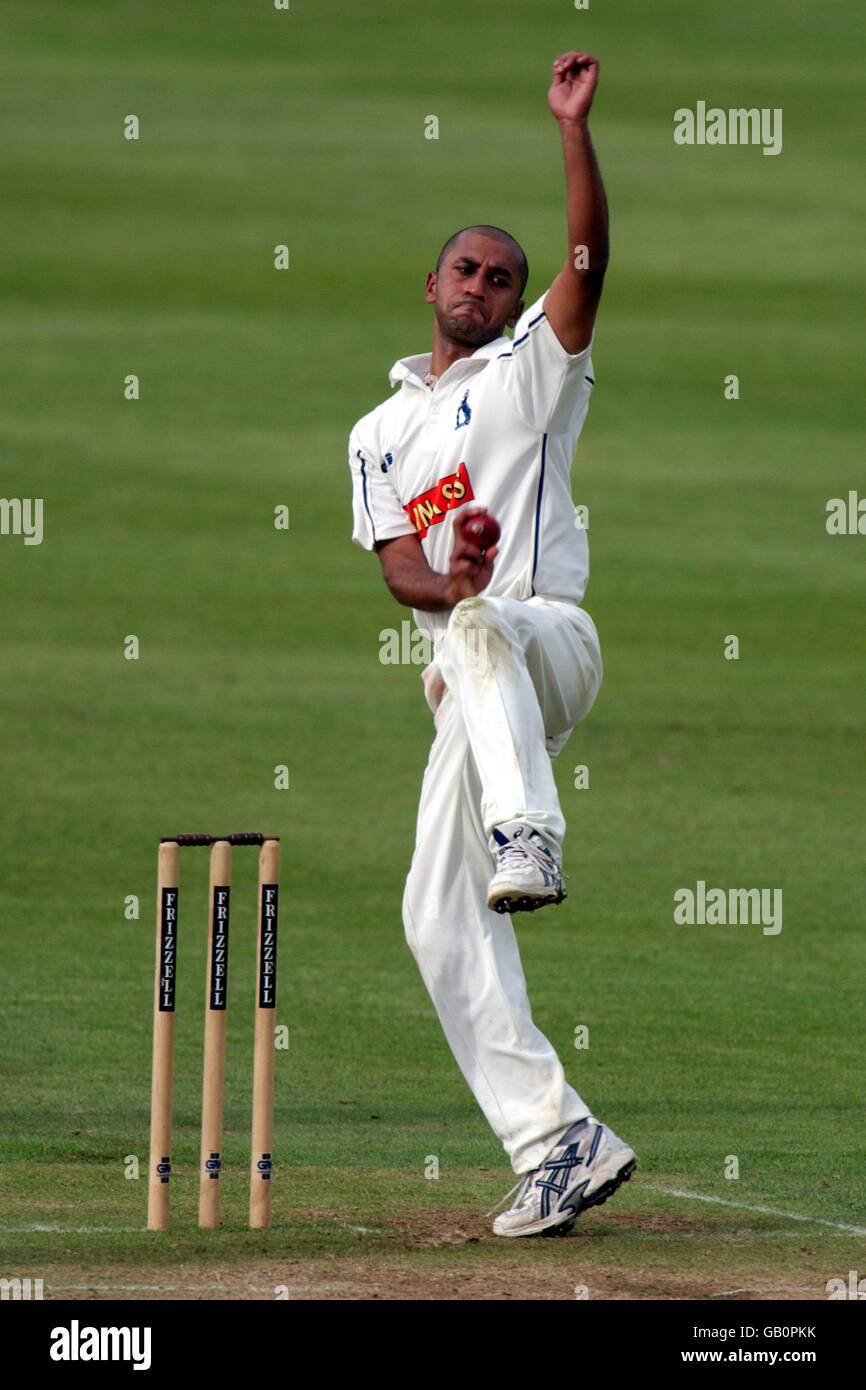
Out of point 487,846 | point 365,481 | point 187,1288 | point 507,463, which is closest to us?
point 187,1288

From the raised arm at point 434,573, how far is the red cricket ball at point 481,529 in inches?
0.8

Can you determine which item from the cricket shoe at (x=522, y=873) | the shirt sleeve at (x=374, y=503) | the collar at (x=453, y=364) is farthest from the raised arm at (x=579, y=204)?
the cricket shoe at (x=522, y=873)

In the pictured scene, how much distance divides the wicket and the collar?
5.82 feet

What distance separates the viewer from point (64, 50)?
39094mm

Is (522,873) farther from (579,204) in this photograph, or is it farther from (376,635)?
(376,635)

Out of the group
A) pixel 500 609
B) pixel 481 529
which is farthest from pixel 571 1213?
pixel 481 529

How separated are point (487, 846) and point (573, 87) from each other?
2.43 meters

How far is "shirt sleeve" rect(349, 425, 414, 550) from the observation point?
6.98 metres

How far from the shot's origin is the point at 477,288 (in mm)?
6883

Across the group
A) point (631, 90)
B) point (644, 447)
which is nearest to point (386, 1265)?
point (644, 447)

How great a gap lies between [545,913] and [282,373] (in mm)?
16321

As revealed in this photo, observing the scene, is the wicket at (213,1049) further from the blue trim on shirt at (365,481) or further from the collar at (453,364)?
the collar at (453,364)

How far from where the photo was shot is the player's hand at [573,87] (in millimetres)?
6227

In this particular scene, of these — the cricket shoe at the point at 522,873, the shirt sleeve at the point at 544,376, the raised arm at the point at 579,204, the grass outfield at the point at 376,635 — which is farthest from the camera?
the grass outfield at the point at 376,635
